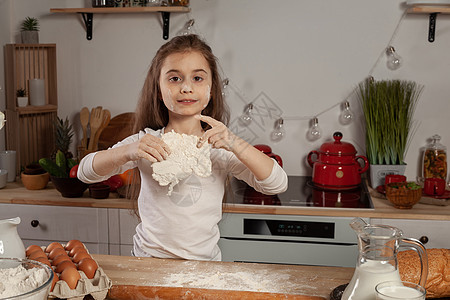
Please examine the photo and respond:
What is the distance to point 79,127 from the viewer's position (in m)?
3.04

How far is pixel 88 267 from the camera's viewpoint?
1216 millimetres

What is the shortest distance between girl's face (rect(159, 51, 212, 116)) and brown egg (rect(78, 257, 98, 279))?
48cm

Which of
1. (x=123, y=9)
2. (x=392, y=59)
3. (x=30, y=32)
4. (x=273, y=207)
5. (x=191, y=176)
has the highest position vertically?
(x=123, y=9)

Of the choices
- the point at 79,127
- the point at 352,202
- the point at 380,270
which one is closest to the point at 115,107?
the point at 79,127

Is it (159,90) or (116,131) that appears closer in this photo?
(159,90)

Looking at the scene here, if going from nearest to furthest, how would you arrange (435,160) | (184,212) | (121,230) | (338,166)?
(184,212) < (121,230) < (338,166) < (435,160)

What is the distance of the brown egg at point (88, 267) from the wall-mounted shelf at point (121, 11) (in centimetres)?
172

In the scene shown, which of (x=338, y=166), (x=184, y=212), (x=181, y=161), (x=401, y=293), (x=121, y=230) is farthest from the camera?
(x=338, y=166)

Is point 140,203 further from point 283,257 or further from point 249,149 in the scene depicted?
point 283,257

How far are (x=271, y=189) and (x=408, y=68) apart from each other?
1.53 metres

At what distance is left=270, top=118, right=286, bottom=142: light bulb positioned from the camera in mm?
2828

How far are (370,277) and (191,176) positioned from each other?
29.2 inches

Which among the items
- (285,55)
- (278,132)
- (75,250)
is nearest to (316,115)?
(278,132)

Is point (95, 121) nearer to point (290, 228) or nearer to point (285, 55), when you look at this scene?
point (285, 55)
